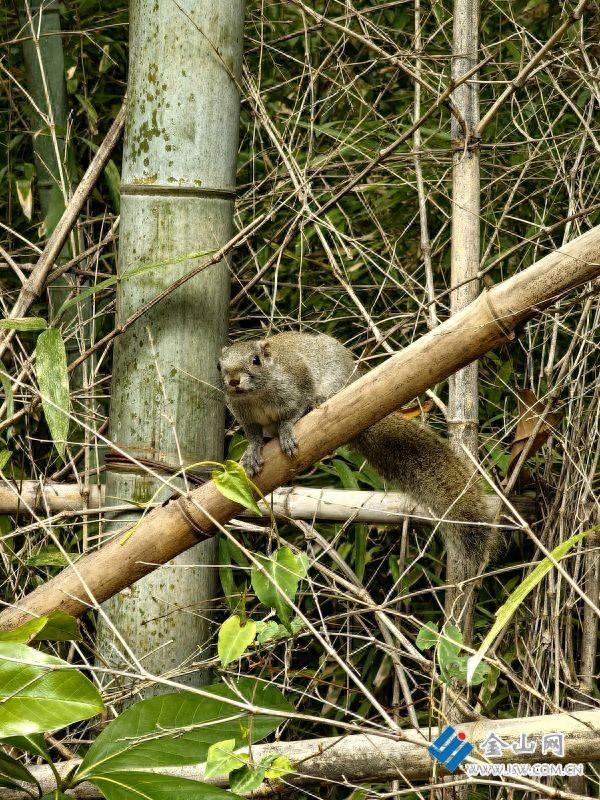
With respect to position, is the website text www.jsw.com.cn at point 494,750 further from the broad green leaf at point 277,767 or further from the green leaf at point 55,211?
the green leaf at point 55,211

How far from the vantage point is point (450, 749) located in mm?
1675

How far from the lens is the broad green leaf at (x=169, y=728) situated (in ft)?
6.54

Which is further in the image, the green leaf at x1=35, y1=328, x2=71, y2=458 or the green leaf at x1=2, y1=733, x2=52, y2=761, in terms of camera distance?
the green leaf at x1=35, y1=328, x2=71, y2=458

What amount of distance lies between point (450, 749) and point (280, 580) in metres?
0.42

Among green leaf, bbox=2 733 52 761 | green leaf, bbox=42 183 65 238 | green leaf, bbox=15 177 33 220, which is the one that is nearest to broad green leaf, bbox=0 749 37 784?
green leaf, bbox=2 733 52 761

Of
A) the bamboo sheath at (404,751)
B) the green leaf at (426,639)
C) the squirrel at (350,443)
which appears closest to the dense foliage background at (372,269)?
the squirrel at (350,443)

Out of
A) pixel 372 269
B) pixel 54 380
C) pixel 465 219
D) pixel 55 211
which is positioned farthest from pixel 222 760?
pixel 372 269

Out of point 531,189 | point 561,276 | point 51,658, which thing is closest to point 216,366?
point 51,658

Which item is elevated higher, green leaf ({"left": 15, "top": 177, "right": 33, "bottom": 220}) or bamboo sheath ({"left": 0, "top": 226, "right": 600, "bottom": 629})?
green leaf ({"left": 15, "top": 177, "right": 33, "bottom": 220})

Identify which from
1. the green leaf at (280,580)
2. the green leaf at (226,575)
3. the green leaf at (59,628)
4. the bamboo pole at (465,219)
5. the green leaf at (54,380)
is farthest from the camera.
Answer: the green leaf at (226,575)

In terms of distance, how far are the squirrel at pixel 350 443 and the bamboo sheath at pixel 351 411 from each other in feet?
0.82

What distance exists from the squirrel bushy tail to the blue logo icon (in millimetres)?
728

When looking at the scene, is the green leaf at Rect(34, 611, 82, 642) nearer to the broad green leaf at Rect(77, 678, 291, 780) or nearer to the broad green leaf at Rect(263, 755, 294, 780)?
the broad green leaf at Rect(77, 678, 291, 780)

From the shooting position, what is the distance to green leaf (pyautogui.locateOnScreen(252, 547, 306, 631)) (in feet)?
5.97
